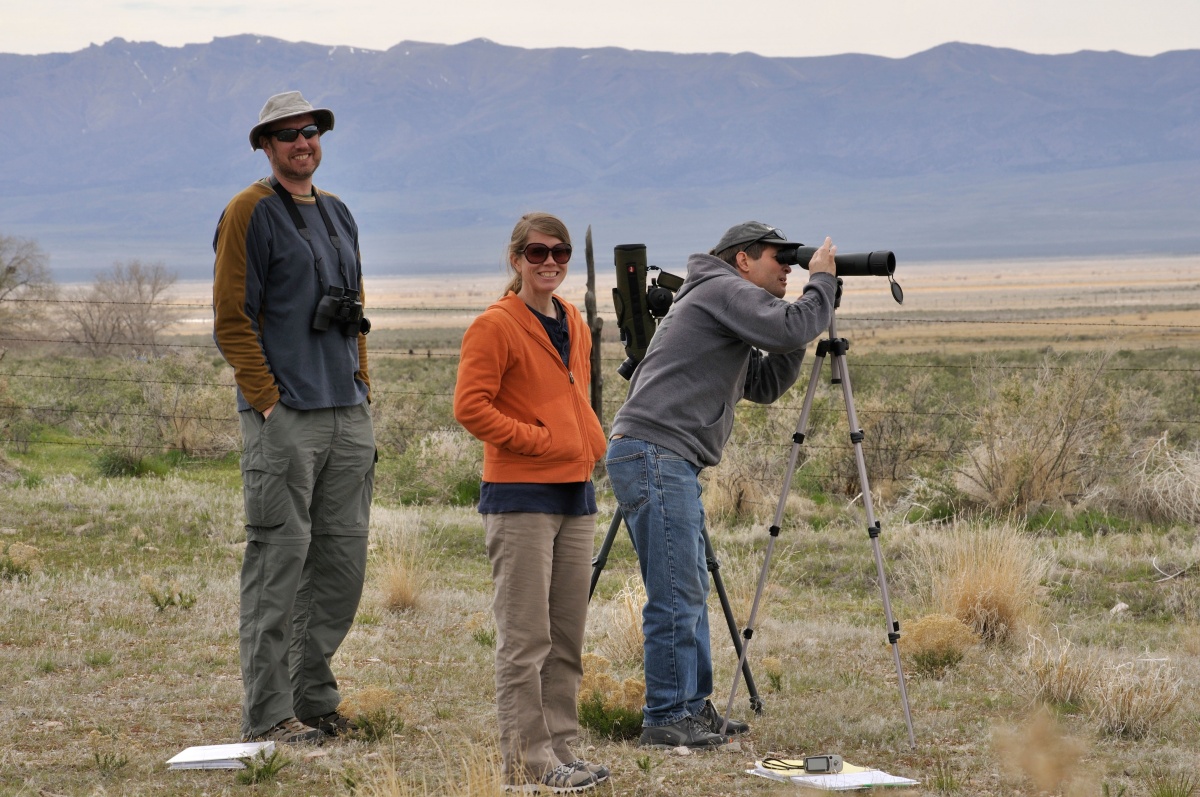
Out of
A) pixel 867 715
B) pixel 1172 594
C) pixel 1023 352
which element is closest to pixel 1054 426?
pixel 1172 594

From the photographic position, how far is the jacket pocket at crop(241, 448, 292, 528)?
14.8 feet

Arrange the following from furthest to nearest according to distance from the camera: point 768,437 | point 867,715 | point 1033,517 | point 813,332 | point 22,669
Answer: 1. point 768,437
2. point 1033,517
3. point 22,669
4. point 867,715
5. point 813,332

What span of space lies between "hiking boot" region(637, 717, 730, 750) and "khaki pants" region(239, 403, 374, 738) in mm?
1227

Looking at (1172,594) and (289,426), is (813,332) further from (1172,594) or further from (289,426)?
(1172,594)

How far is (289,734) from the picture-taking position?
463 cm

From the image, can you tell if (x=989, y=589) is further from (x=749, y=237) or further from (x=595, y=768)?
(x=595, y=768)

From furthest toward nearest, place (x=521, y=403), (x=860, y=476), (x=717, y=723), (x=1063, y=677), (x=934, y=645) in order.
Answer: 1. (x=934, y=645)
2. (x=1063, y=677)
3. (x=717, y=723)
4. (x=860, y=476)
5. (x=521, y=403)

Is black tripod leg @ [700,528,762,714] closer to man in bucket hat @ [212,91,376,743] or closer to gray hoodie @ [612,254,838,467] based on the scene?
gray hoodie @ [612,254,838,467]

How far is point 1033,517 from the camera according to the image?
35.0ft

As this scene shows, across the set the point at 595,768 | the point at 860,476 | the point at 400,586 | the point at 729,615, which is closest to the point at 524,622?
the point at 595,768

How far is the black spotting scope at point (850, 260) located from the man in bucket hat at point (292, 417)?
1.62 meters

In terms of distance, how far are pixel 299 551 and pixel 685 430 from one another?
1474mm

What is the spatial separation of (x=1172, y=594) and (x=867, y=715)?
149 inches

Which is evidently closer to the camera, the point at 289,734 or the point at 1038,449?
the point at 289,734
